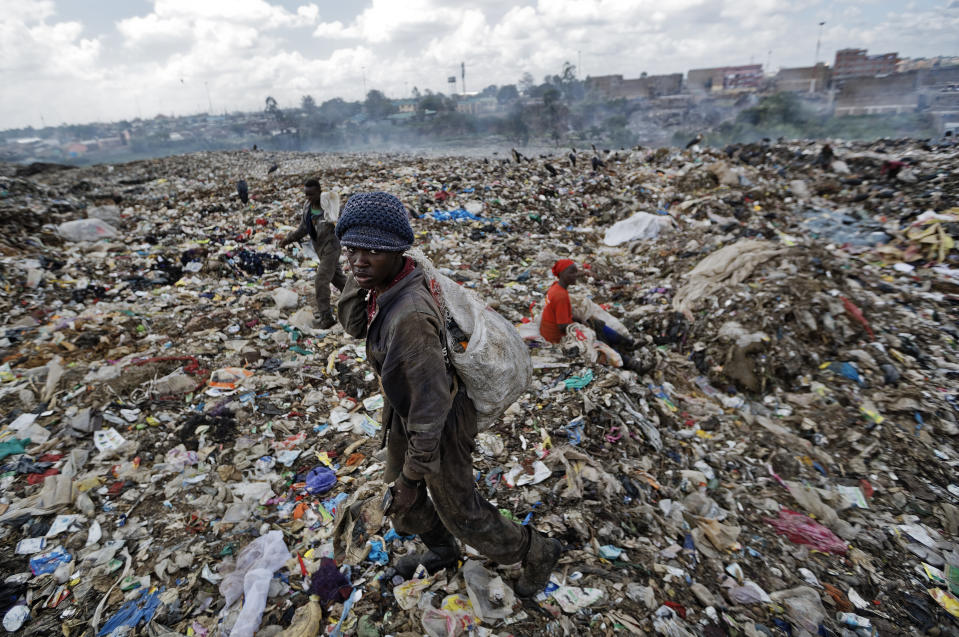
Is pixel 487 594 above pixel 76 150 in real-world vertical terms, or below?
below

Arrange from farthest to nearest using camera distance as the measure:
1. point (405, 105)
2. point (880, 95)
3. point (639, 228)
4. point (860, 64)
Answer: point (405, 105) → point (860, 64) → point (880, 95) → point (639, 228)

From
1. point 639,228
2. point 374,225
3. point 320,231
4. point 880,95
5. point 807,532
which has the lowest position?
point 807,532

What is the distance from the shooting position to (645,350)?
14.4ft

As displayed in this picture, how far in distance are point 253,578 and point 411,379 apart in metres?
1.56

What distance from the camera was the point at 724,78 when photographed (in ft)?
211

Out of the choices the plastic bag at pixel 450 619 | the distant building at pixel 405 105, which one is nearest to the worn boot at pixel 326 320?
the plastic bag at pixel 450 619

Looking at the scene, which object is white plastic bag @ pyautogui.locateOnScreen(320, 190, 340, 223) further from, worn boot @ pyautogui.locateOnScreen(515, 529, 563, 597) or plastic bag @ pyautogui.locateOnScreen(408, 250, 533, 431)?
worn boot @ pyautogui.locateOnScreen(515, 529, 563, 597)

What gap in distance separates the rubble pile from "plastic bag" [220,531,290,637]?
12 mm

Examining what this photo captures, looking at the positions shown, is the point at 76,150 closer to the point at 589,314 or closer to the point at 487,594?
the point at 589,314

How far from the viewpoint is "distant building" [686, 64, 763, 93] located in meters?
61.3

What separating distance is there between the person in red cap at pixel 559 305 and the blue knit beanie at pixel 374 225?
8.48ft

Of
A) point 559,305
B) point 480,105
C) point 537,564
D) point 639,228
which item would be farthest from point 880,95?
point 480,105

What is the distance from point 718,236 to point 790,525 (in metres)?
4.84

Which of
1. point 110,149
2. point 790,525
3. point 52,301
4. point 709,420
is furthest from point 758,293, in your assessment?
point 110,149
